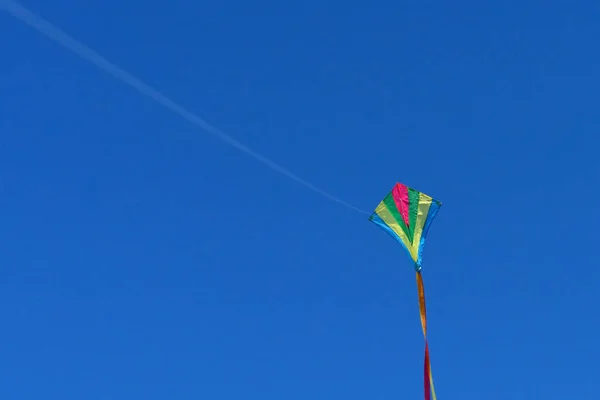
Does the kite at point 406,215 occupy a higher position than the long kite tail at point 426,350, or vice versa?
the kite at point 406,215

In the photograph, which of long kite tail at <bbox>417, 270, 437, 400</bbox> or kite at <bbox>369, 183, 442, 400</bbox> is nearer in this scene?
long kite tail at <bbox>417, 270, 437, 400</bbox>

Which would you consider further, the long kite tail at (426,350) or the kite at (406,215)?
the kite at (406,215)

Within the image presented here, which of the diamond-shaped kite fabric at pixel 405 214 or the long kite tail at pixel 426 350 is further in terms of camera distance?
the diamond-shaped kite fabric at pixel 405 214

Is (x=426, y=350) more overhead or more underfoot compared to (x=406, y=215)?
more underfoot

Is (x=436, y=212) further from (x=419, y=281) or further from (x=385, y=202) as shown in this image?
(x=419, y=281)

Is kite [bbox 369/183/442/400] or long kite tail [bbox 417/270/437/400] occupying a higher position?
kite [bbox 369/183/442/400]

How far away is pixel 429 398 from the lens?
33.0 m

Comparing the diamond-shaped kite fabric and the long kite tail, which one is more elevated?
the diamond-shaped kite fabric

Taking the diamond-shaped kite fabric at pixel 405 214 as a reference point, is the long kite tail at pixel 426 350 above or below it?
below

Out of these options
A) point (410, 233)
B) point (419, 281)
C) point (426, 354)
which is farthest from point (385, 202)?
point (426, 354)

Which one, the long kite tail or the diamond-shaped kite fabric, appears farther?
the diamond-shaped kite fabric

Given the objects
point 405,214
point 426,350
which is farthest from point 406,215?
point 426,350

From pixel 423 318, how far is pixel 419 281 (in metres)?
1.88

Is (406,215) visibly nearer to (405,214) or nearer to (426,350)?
(405,214)
